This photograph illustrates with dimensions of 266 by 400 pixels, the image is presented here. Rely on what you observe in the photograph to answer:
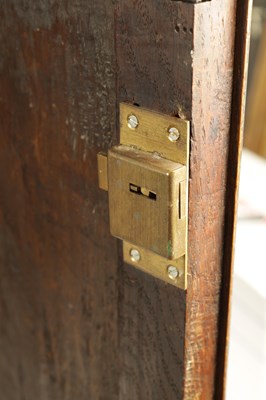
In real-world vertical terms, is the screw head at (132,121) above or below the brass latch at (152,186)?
above

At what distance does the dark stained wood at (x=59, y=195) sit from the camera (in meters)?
0.58

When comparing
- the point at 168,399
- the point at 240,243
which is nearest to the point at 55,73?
the point at 168,399

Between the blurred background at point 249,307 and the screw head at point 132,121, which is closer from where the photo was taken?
the screw head at point 132,121

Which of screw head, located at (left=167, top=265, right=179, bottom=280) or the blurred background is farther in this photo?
the blurred background

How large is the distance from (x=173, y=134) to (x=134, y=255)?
0.14 metres

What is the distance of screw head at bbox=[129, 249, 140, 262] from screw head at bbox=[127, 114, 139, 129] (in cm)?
12

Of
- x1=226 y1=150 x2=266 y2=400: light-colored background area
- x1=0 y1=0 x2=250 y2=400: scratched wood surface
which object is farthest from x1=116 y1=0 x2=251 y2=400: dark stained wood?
x1=226 y1=150 x2=266 y2=400: light-colored background area

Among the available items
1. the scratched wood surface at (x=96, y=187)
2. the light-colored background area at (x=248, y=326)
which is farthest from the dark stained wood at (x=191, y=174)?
the light-colored background area at (x=248, y=326)

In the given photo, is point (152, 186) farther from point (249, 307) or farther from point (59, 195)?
point (249, 307)

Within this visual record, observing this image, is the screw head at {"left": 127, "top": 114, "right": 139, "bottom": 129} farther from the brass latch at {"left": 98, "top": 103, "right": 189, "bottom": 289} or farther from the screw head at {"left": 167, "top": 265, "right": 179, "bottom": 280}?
the screw head at {"left": 167, "top": 265, "right": 179, "bottom": 280}

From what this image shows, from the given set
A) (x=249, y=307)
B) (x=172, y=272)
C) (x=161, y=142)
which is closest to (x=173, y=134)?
(x=161, y=142)

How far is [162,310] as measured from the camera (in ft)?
2.00

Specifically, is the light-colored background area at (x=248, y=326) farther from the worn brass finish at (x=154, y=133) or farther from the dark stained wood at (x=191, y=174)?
the worn brass finish at (x=154, y=133)

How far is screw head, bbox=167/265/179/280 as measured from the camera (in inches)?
22.7
